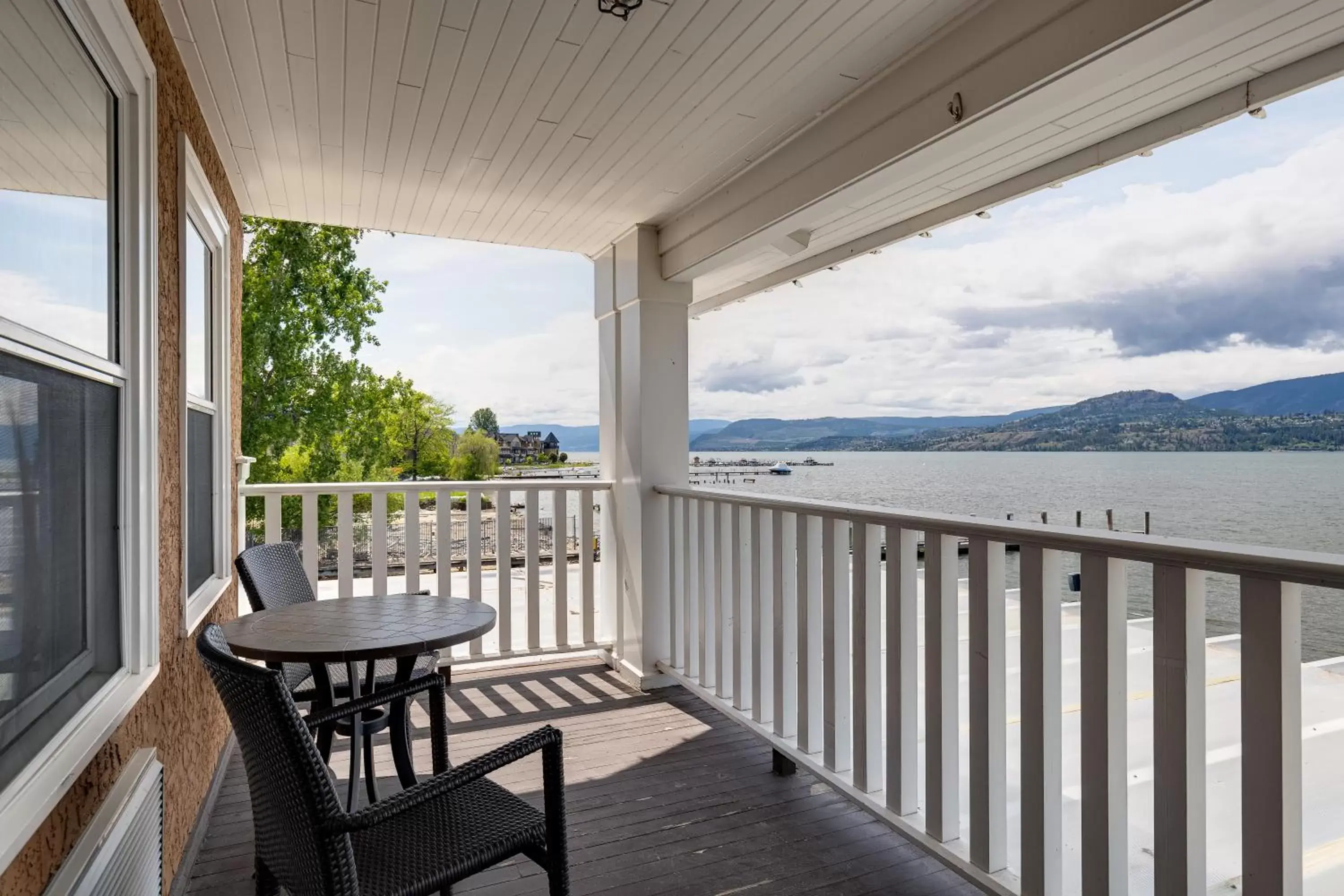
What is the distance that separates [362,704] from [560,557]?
8.07 ft

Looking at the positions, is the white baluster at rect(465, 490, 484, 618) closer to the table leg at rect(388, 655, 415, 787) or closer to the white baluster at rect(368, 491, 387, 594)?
the white baluster at rect(368, 491, 387, 594)

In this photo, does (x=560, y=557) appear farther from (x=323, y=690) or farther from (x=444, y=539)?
(x=323, y=690)

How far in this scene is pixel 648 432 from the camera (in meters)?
4.12

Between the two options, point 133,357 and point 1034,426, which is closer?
point 133,357

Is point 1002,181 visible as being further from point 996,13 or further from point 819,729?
point 819,729

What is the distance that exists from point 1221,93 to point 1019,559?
1646mm

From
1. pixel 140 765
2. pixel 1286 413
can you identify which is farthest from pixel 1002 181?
pixel 1286 413

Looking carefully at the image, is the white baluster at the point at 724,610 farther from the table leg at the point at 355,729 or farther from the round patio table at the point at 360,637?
the table leg at the point at 355,729

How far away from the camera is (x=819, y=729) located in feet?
9.13

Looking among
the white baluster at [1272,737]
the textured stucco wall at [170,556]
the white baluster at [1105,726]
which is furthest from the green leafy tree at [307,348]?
the white baluster at [1272,737]

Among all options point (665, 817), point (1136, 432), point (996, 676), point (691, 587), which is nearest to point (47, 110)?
point (996, 676)

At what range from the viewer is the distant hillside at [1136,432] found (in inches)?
209

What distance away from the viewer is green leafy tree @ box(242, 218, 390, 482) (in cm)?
1695

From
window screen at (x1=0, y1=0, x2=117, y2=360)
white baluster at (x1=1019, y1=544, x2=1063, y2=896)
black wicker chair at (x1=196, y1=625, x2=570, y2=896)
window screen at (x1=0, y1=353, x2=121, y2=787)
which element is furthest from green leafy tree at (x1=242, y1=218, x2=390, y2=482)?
white baluster at (x1=1019, y1=544, x2=1063, y2=896)
